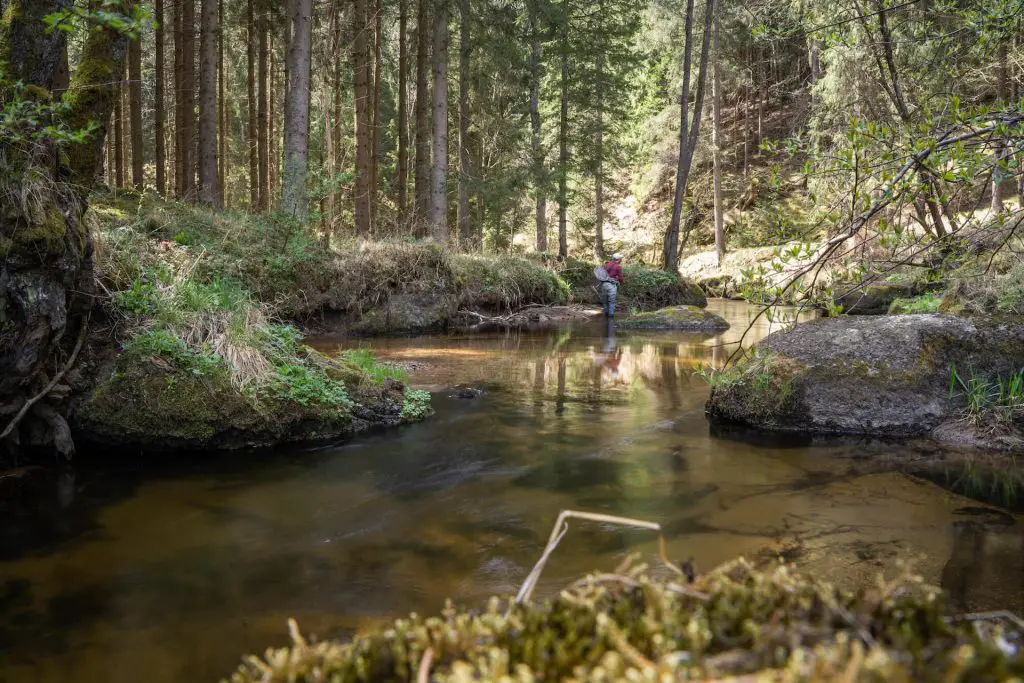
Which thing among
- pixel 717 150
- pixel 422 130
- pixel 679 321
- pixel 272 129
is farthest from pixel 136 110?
pixel 717 150

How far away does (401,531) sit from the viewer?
466 cm

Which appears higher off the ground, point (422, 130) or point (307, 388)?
point (422, 130)

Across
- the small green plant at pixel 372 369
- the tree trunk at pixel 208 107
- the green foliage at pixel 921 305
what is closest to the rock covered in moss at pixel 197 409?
the small green plant at pixel 372 369

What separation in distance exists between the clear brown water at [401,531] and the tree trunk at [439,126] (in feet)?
37.5

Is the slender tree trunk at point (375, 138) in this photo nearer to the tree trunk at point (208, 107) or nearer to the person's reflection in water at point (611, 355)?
the tree trunk at point (208, 107)

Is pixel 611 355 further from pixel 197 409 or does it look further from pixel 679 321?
pixel 197 409

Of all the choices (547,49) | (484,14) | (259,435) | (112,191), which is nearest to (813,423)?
(259,435)

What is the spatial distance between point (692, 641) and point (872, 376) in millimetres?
7043

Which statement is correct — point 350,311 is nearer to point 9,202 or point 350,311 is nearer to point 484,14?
point 9,202

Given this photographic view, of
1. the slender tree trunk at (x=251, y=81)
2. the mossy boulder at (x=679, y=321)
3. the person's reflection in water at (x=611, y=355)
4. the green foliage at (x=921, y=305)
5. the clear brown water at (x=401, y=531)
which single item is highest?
the slender tree trunk at (x=251, y=81)

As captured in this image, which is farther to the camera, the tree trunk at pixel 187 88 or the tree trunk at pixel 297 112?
the tree trunk at pixel 187 88

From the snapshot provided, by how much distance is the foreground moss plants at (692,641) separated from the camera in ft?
3.26

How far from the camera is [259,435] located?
649cm

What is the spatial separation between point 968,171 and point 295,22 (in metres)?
13.0
